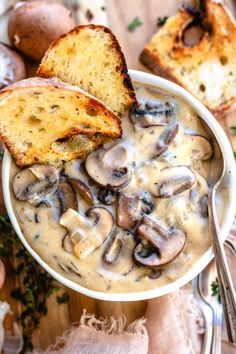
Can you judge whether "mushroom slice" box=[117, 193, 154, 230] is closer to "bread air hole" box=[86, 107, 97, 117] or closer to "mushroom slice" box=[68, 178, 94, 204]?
"mushroom slice" box=[68, 178, 94, 204]

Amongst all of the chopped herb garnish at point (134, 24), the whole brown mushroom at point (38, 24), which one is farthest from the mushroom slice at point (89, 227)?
the chopped herb garnish at point (134, 24)

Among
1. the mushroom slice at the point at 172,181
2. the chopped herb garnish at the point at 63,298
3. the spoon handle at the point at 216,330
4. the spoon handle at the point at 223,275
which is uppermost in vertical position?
the mushroom slice at the point at 172,181

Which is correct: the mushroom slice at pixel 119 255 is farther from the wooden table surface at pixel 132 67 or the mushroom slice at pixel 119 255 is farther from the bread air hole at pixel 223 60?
the bread air hole at pixel 223 60

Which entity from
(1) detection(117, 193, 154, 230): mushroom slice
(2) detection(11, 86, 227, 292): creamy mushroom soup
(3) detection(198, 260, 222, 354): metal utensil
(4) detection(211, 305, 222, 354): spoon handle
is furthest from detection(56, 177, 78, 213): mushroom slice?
(4) detection(211, 305, 222, 354): spoon handle

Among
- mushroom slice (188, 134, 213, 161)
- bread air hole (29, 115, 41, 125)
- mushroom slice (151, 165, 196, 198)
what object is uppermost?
bread air hole (29, 115, 41, 125)

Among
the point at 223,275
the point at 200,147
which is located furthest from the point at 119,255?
the point at 200,147

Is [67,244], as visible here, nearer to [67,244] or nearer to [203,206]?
[67,244]
